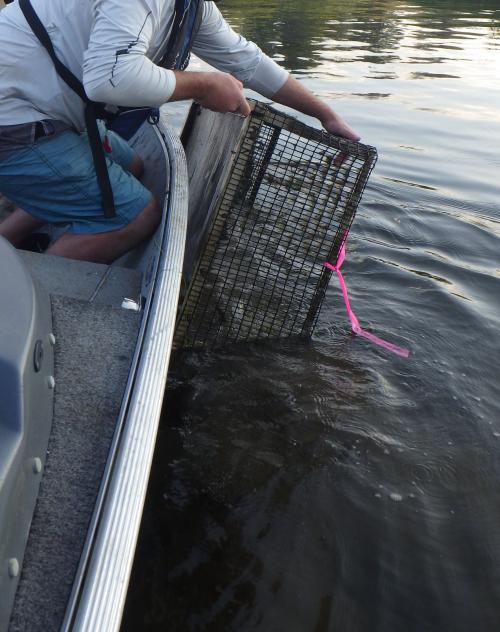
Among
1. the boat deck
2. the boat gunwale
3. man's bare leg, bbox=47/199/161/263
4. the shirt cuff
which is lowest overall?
man's bare leg, bbox=47/199/161/263

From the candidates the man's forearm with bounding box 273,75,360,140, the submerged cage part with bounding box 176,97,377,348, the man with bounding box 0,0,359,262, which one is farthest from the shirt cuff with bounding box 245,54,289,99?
the man with bounding box 0,0,359,262

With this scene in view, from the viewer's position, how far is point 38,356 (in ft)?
5.74

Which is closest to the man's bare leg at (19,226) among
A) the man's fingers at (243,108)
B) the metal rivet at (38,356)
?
the man's fingers at (243,108)

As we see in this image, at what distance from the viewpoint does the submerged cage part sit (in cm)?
331

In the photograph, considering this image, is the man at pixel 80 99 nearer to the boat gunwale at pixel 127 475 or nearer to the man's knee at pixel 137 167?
the boat gunwale at pixel 127 475

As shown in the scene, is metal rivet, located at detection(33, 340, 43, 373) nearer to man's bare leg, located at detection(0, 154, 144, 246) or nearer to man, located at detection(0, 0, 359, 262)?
man, located at detection(0, 0, 359, 262)

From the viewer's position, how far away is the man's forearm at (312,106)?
345cm

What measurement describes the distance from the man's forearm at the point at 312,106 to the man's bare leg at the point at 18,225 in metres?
1.44

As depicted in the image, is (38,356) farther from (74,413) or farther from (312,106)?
(312,106)

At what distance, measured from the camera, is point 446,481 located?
297 cm

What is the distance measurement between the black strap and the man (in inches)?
1.0

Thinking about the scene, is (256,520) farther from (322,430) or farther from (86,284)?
(86,284)

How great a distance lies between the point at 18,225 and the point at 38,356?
5.91 feet

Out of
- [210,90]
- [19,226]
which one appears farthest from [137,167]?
[210,90]
